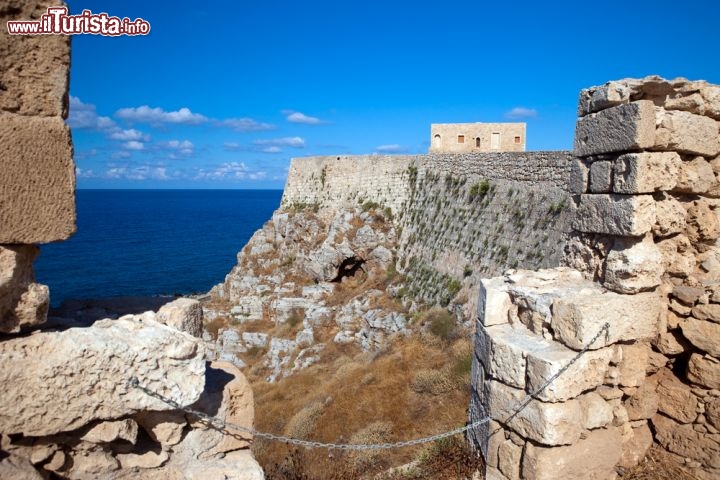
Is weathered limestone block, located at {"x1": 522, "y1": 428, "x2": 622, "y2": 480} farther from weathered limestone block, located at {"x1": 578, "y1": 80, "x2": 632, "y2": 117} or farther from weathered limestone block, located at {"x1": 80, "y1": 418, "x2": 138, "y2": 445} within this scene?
weathered limestone block, located at {"x1": 80, "y1": 418, "x2": 138, "y2": 445}

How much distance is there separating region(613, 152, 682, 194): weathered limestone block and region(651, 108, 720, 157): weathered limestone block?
10 cm

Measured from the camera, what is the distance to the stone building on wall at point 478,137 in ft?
80.7

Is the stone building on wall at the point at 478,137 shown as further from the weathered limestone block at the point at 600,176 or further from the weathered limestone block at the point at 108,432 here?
the weathered limestone block at the point at 108,432

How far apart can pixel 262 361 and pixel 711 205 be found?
16.5 m

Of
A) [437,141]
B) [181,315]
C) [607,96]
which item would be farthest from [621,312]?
[437,141]

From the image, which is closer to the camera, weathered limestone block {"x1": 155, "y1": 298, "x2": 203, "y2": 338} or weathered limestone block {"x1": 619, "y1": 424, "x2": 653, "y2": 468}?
weathered limestone block {"x1": 155, "y1": 298, "x2": 203, "y2": 338}

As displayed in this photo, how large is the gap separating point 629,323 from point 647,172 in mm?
1304

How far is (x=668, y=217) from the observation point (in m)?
4.20

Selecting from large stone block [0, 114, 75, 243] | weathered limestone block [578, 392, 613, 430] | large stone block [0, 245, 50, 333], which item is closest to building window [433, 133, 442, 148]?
weathered limestone block [578, 392, 613, 430]

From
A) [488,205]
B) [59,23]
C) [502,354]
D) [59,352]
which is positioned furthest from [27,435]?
[488,205]

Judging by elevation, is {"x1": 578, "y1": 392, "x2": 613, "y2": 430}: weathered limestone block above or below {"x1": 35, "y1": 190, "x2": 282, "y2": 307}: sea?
above

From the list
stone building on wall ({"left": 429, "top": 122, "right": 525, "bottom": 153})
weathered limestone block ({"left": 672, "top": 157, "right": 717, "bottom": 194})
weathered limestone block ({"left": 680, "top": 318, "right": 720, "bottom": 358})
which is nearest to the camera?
weathered limestone block ({"left": 680, "top": 318, "right": 720, "bottom": 358})

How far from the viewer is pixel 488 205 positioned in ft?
46.3

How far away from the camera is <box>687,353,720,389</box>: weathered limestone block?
4121 millimetres
